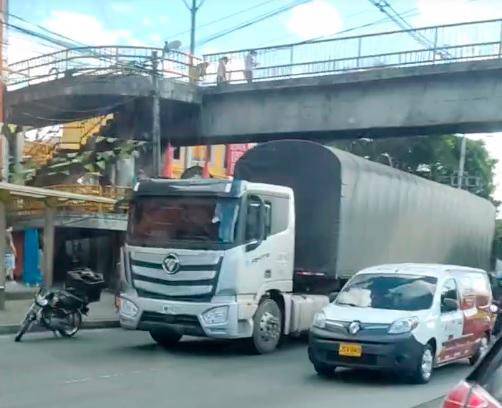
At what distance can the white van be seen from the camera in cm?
998

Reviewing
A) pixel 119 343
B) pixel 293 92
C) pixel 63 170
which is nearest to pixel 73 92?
pixel 63 170

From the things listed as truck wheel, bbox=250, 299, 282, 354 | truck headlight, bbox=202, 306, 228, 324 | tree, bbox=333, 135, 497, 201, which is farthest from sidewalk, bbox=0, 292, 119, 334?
tree, bbox=333, 135, 497, 201

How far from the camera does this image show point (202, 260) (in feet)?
40.0

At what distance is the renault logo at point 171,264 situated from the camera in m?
12.3

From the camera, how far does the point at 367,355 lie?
9969 mm

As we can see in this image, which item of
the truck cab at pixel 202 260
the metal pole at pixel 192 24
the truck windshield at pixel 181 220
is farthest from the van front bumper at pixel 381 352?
the metal pole at pixel 192 24

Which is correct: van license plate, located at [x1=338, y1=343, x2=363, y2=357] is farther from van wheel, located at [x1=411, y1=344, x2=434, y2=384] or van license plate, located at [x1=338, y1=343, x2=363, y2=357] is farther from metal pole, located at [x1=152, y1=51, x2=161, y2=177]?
metal pole, located at [x1=152, y1=51, x2=161, y2=177]

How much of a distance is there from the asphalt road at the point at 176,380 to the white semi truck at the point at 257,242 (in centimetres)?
55

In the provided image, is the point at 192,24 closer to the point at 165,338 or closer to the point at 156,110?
the point at 156,110

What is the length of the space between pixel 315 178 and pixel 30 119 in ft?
54.2

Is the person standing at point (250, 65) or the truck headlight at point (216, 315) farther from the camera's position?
the person standing at point (250, 65)

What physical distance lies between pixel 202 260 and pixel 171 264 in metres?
0.51

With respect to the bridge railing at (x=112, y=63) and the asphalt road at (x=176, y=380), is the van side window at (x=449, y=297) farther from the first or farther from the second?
the bridge railing at (x=112, y=63)

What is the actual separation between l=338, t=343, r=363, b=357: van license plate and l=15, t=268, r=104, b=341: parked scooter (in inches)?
219
